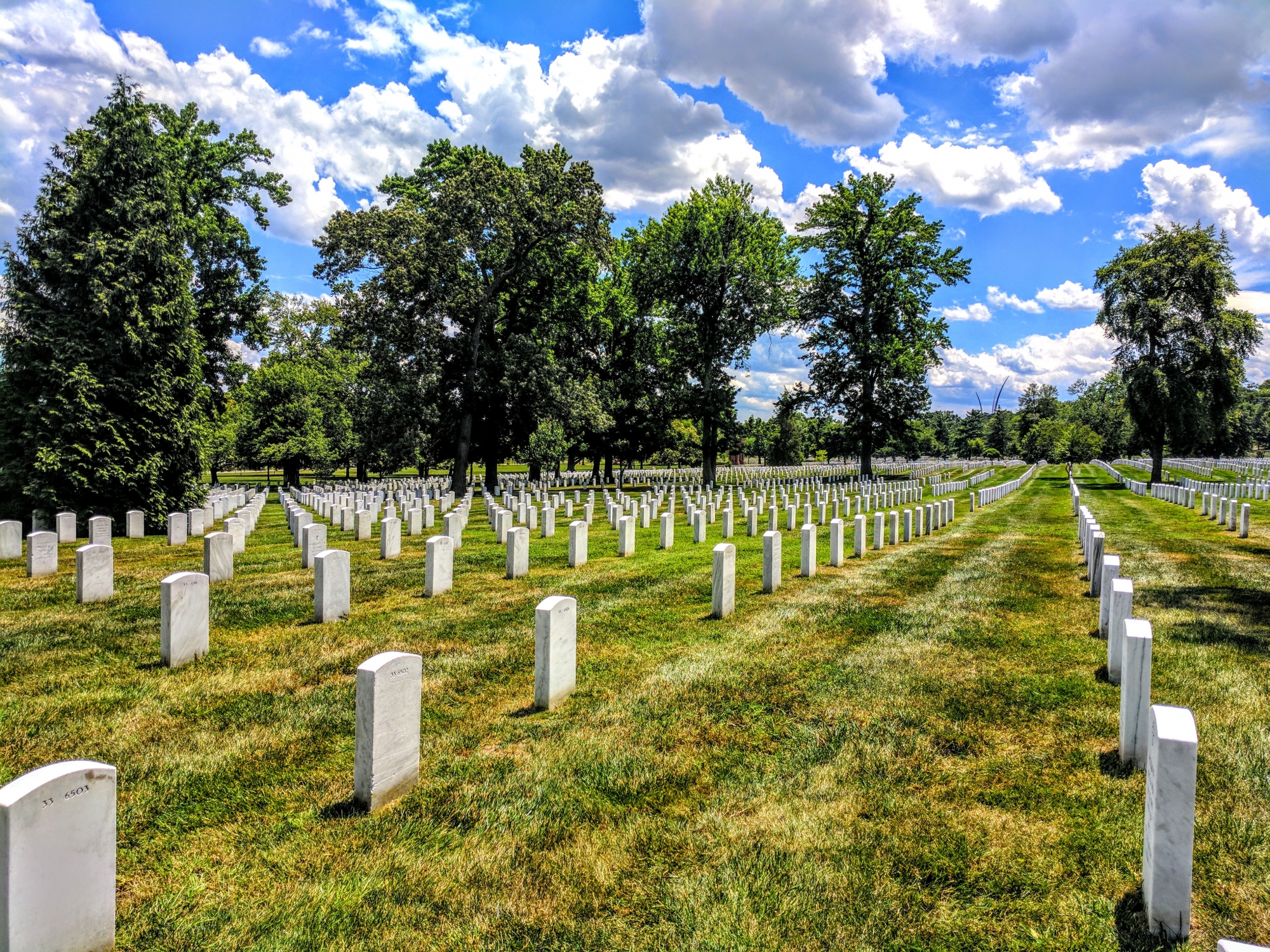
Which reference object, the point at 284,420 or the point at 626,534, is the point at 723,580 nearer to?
the point at 626,534

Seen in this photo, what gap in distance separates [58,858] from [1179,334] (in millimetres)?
50672

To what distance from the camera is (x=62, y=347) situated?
15883mm

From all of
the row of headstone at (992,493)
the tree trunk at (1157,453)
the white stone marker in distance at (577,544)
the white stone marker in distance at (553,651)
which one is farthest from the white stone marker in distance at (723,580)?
the tree trunk at (1157,453)

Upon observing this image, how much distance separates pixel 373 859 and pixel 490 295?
2869 centimetres

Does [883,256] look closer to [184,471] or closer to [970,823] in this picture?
[184,471]

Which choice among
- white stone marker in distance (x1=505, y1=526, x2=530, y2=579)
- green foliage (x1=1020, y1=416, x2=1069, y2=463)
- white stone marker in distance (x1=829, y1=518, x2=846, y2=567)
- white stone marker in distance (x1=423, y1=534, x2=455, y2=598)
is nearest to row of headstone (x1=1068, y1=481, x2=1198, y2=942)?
white stone marker in distance (x1=423, y1=534, x2=455, y2=598)

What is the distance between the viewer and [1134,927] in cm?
285

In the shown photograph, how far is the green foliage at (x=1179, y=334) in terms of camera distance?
37875 millimetres

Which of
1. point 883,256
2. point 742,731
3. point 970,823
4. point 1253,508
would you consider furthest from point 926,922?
point 883,256

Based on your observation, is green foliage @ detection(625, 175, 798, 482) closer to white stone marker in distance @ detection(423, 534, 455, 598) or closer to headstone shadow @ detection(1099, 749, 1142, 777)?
white stone marker in distance @ detection(423, 534, 455, 598)

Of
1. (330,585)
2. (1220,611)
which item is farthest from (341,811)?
(1220,611)

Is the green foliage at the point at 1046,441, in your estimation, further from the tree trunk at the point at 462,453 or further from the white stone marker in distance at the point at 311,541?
the white stone marker in distance at the point at 311,541

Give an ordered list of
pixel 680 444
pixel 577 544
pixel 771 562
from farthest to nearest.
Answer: pixel 680 444 → pixel 577 544 → pixel 771 562

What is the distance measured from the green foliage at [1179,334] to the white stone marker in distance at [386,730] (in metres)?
46.8
